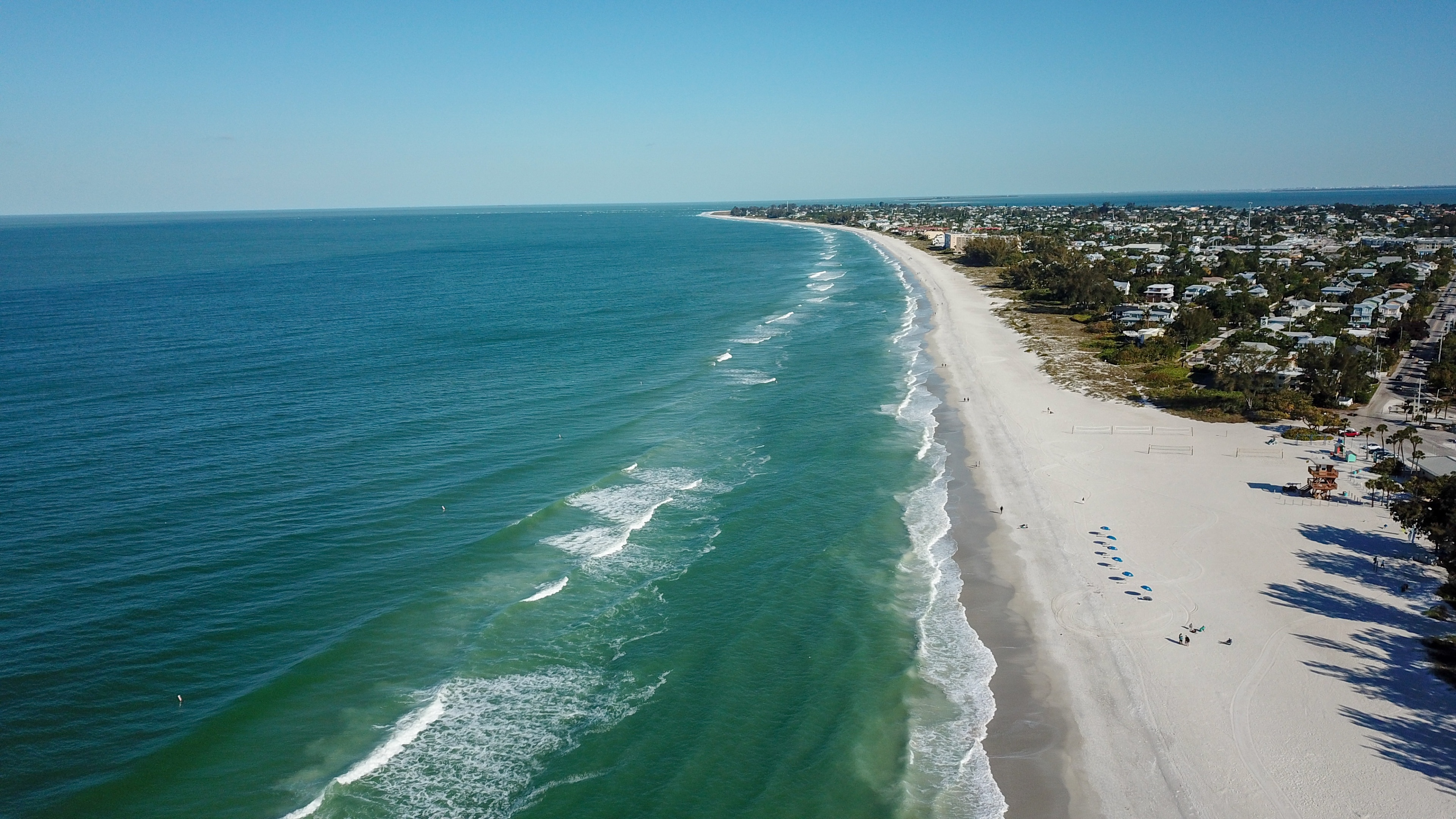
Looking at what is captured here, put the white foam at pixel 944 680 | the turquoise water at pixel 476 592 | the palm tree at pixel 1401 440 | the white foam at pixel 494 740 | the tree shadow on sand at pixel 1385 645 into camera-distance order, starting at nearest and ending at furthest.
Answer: the white foam at pixel 494 740, the white foam at pixel 944 680, the turquoise water at pixel 476 592, the tree shadow on sand at pixel 1385 645, the palm tree at pixel 1401 440

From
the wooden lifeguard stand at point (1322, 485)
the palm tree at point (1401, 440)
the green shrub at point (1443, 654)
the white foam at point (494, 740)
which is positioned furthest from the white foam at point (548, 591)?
the palm tree at point (1401, 440)

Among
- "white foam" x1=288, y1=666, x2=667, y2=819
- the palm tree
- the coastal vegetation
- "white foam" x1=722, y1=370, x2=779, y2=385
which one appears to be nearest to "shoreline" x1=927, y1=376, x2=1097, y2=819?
"white foam" x1=288, y1=666, x2=667, y2=819

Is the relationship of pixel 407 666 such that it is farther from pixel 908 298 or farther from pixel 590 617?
pixel 908 298

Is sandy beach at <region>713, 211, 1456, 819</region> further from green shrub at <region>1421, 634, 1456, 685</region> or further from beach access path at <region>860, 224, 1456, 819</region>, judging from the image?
green shrub at <region>1421, 634, 1456, 685</region>

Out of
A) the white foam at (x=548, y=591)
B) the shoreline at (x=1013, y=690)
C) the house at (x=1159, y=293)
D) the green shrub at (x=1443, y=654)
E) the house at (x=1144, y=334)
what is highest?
the house at (x=1159, y=293)

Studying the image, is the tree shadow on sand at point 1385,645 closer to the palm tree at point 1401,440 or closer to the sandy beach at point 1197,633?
A: the sandy beach at point 1197,633

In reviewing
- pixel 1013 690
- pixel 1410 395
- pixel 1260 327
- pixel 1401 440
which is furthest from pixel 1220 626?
pixel 1260 327

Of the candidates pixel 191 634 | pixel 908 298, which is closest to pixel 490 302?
pixel 908 298
